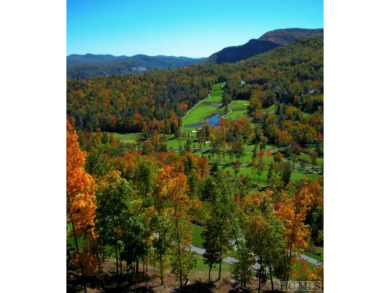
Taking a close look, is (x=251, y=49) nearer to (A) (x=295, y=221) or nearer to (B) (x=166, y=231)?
(A) (x=295, y=221)

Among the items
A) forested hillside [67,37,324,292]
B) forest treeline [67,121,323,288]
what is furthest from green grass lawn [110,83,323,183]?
forest treeline [67,121,323,288]

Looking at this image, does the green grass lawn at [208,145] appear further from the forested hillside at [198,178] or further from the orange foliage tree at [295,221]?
the orange foliage tree at [295,221]

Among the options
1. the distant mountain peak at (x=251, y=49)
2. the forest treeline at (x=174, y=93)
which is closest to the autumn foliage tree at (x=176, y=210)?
the forest treeline at (x=174, y=93)

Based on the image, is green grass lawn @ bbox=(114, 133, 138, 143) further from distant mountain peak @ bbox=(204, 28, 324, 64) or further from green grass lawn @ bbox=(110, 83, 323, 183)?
distant mountain peak @ bbox=(204, 28, 324, 64)

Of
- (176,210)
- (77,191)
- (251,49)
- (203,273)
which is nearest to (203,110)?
(203,273)

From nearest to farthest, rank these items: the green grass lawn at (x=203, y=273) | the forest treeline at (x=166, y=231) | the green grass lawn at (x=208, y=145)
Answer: the forest treeline at (x=166, y=231) < the green grass lawn at (x=203, y=273) < the green grass lawn at (x=208, y=145)

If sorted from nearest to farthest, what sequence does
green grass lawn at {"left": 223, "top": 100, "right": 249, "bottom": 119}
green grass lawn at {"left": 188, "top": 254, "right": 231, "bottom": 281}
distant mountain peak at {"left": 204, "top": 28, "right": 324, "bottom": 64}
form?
green grass lawn at {"left": 188, "top": 254, "right": 231, "bottom": 281}
green grass lawn at {"left": 223, "top": 100, "right": 249, "bottom": 119}
distant mountain peak at {"left": 204, "top": 28, "right": 324, "bottom": 64}

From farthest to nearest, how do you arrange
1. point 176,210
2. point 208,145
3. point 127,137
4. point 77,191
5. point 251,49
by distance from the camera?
point 251,49
point 127,137
point 208,145
point 176,210
point 77,191

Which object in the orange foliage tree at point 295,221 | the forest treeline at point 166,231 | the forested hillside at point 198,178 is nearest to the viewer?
the forest treeline at point 166,231
